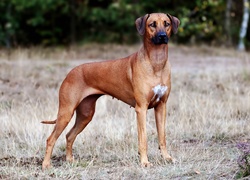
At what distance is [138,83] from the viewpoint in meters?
7.01

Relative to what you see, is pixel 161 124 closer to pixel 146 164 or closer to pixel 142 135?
pixel 142 135

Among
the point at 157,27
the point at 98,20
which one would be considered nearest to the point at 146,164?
the point at 157,27

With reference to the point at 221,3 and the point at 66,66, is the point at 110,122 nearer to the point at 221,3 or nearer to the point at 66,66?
the point at 66,66

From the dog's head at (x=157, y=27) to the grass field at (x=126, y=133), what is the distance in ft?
4.69

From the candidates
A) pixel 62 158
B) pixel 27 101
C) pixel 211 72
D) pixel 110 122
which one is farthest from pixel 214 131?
pixel 211 72

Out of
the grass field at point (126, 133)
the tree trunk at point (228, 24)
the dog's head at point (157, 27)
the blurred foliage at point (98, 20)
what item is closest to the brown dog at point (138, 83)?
the dog's head at point (157, 27)

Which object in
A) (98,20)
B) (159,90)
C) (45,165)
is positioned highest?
(159,90)

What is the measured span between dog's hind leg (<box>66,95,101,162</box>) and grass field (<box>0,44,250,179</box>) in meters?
0.19

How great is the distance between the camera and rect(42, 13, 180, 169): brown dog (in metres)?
6.96

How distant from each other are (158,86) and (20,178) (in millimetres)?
1879

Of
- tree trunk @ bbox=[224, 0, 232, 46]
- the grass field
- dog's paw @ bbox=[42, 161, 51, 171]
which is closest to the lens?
the grass field

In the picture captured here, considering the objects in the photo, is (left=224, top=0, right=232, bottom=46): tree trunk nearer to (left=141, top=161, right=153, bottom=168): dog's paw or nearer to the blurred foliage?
the blurred foliage

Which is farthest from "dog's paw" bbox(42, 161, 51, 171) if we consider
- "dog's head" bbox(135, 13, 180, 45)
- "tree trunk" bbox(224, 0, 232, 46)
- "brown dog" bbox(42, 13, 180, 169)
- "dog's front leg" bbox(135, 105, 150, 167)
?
"tree trunk" bbox(224, 0, 232, 46)

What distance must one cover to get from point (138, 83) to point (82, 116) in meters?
1.16
